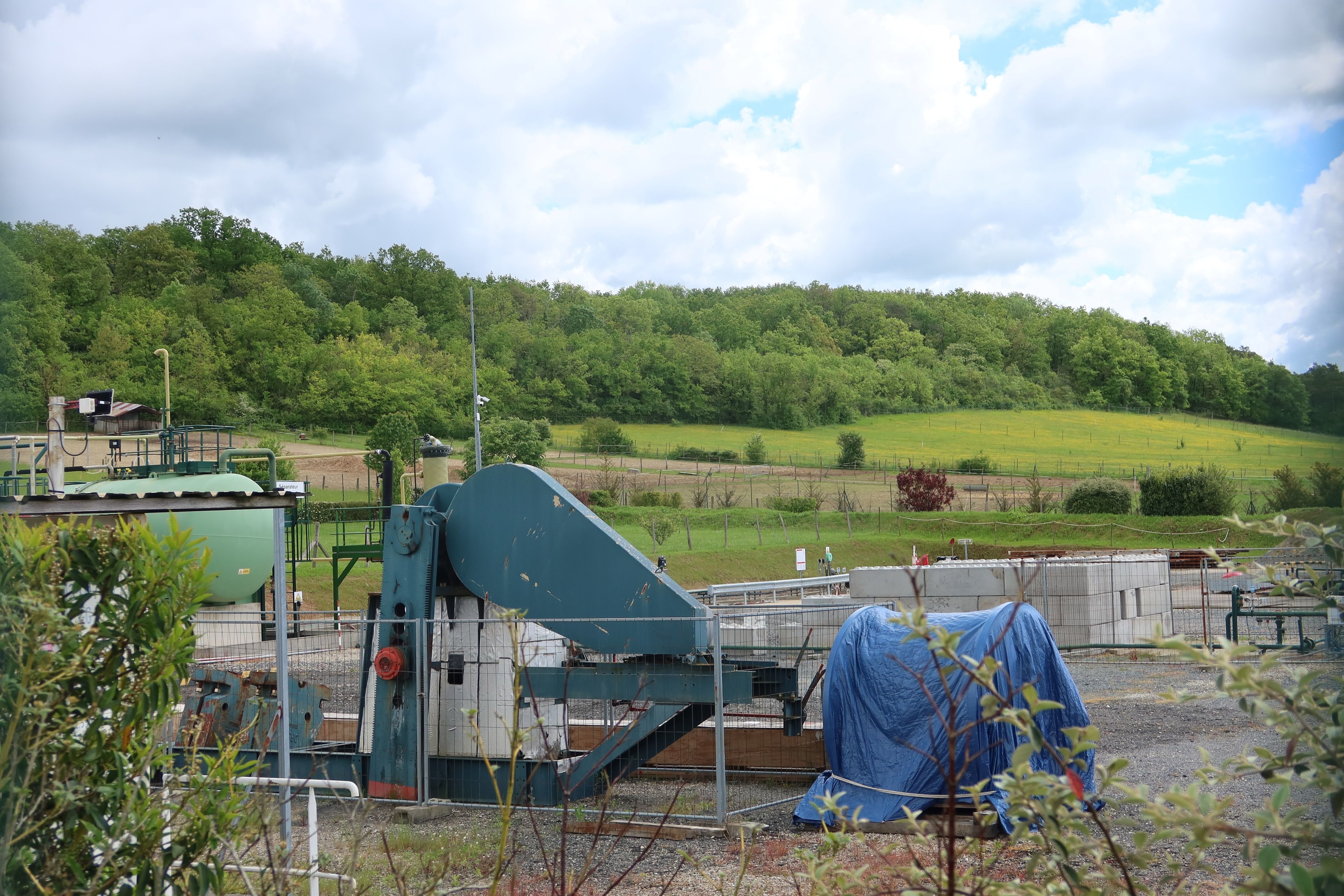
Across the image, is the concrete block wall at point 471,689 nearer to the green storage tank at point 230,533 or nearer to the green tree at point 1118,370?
the green storage tank at point 230,533

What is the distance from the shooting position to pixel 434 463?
1118cm

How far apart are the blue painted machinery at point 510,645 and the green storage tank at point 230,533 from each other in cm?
1243

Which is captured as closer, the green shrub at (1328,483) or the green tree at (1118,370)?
the green shrub at (1328,483)

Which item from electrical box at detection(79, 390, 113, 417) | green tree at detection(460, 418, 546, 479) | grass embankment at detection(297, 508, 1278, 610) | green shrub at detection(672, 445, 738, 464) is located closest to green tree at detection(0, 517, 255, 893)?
electrical box at detection(79, 390, 113, 417)

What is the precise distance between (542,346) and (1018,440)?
1913 inches

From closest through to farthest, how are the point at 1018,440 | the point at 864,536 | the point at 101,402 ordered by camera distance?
the point at 101,402 < the point at 864,536 < the point at 1018,440

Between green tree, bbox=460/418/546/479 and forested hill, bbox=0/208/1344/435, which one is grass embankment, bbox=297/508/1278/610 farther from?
forested hill, bbox=0/208/1344/435

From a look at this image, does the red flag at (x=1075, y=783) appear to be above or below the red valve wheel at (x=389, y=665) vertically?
above

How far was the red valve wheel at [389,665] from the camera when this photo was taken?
873 cm

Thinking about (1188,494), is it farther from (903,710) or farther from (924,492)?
(903,710)

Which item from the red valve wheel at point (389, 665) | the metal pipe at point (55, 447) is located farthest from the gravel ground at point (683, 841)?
the metal pipe at point (55, 447)

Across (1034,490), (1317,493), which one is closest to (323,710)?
(1317,493)

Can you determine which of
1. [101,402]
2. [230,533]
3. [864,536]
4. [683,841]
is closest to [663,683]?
[683,841]

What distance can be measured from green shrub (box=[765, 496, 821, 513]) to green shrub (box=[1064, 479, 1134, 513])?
1176cm
